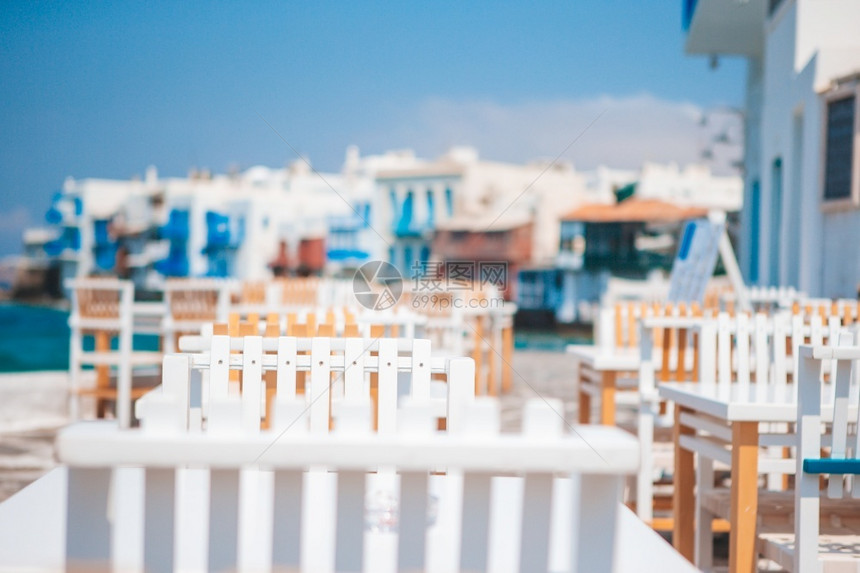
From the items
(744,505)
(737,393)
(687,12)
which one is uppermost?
(687,12)

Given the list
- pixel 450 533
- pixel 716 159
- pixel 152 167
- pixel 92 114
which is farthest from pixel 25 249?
pixel 450 533

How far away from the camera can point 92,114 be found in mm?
51094

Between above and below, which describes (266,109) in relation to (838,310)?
above

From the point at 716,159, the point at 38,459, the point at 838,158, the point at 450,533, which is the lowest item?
the point at 38,459

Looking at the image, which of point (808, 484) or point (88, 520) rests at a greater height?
point (88, 520)

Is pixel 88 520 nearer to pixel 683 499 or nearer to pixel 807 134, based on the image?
pixel 683 499

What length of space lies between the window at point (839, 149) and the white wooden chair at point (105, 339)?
17.7 feet

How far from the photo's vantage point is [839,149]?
733cm

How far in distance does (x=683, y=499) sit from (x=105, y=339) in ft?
13.9

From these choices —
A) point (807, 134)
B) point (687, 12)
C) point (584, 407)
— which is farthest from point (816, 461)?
point (687, 12)

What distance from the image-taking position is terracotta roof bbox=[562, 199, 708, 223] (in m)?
35.3

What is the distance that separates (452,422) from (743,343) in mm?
1437

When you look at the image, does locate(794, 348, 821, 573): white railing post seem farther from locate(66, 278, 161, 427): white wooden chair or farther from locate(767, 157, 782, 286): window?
locate(767, 157, 782, 286): window

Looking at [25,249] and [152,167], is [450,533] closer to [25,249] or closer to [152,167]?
[152,167]
